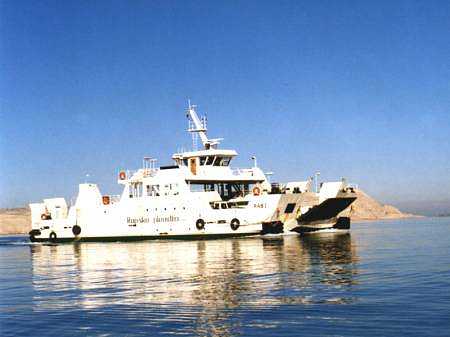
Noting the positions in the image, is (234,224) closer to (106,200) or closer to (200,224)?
(200,224)

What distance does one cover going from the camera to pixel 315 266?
2288 centimetres

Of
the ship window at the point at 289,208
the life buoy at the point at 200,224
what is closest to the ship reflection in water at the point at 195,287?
the life buoy at the point at 200,224

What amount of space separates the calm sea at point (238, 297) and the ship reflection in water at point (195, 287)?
0.04 m

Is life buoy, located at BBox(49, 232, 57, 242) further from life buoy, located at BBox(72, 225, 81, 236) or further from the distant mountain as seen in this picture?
the distant mountain

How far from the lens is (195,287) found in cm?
1816

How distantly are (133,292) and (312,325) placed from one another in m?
7.13

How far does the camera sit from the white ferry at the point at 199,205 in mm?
44219

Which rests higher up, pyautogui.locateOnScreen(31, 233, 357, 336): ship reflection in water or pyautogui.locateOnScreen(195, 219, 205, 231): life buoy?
pyautogui.locateOnScreen(195, 219, 205, 231): life buoy

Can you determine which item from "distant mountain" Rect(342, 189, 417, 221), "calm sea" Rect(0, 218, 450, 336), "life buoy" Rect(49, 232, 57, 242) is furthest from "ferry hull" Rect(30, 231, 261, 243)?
"distant mountain" Rect(342, 189, 417, 221)

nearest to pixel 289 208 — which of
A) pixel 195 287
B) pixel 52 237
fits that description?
pixel 52 237

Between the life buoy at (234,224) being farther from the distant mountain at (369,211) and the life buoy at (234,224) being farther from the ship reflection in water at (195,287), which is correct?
the distant mountain at (369,211)

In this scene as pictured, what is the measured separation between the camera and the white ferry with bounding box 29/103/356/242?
44.2 metres

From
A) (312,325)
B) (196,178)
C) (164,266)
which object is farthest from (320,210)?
(312,325)

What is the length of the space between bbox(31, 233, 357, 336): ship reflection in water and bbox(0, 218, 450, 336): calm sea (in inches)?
1.4
